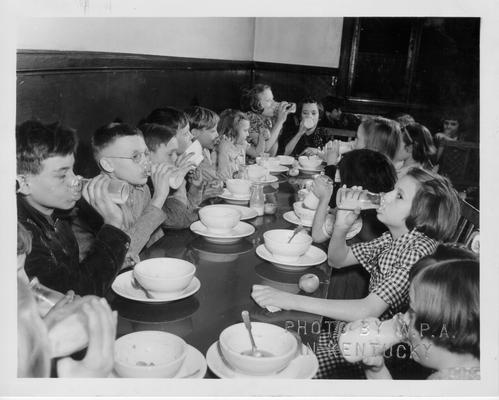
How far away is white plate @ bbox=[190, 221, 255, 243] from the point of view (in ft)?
3.96

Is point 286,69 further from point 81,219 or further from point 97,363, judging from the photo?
point 97,363

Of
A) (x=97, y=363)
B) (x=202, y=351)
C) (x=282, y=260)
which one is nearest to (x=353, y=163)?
(x=282, y=260)

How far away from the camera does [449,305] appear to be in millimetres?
896

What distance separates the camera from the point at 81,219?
1223 millimetres

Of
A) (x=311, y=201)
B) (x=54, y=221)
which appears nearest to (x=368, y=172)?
(x=311, y=201)

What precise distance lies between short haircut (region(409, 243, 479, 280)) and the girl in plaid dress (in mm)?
18

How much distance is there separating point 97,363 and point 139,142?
0.73m

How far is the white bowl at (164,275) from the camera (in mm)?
879

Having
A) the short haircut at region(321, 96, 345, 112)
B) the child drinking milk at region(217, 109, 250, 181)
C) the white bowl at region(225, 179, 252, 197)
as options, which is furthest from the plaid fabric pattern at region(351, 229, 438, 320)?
the short haircut at region(321, 96, 345, 112)

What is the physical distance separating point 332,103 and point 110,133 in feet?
9.23

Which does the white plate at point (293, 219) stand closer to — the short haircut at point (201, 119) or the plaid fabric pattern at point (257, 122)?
the short haircut at point (201, 119)

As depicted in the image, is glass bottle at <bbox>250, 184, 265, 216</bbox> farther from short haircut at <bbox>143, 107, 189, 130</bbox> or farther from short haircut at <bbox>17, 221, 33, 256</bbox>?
short haircut at <bbox>17, 221, 33, 256</bbox>

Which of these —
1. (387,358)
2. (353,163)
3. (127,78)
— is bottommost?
(387,358)

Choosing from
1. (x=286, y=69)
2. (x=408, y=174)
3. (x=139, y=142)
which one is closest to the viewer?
(x=408, y=174)
